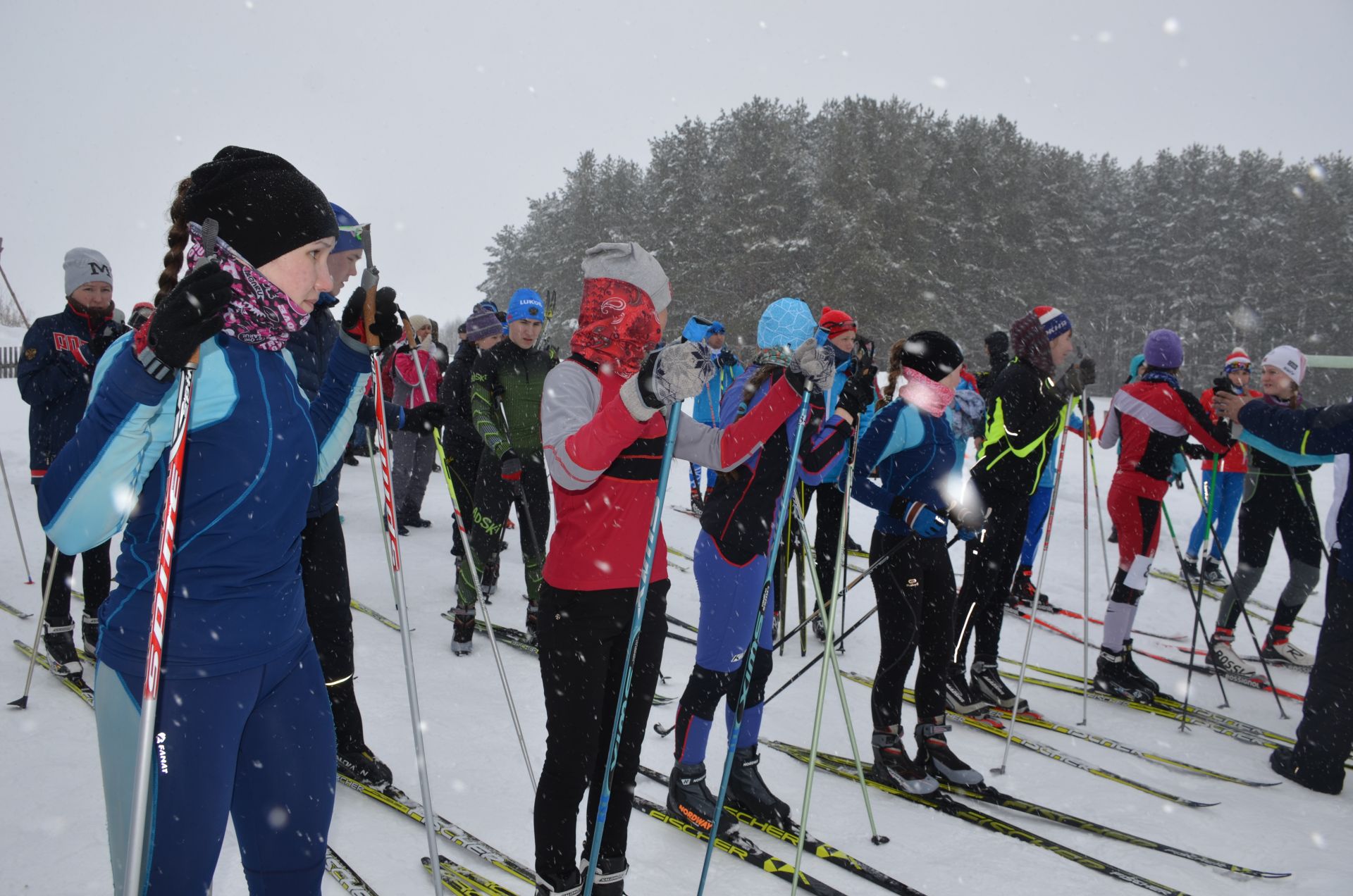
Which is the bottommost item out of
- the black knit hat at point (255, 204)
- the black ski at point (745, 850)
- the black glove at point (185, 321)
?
the black ski at point (745, 850)

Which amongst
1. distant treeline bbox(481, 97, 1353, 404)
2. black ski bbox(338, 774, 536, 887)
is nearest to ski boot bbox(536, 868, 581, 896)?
black ski bbox(338, 774, 536, 887)

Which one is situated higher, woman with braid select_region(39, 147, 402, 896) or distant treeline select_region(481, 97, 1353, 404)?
distant treeline select_region(481, 97, 1353, 404)

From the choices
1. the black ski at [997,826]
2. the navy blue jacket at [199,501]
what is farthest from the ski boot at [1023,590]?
the navy blue jacket at [199,501]

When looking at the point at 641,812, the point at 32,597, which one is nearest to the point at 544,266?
the point at 32,597

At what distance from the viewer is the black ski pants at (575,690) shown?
252 cm

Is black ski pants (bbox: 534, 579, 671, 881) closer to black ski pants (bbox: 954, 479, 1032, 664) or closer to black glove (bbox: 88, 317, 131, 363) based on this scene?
black ski pants (bbox: 954, 479, 1032, 664)

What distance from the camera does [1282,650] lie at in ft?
22.2

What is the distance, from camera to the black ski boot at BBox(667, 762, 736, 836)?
3578 millimetres

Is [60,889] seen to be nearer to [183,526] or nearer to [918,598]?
[183,526]

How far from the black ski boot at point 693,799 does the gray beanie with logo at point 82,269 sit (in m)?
4.24

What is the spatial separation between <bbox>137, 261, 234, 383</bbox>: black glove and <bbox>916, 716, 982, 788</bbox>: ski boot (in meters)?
3.91

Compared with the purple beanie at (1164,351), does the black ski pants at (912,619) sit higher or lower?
lower

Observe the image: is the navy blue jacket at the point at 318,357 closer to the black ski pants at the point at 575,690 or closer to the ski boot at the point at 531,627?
the black ski pants at the point at 575,690

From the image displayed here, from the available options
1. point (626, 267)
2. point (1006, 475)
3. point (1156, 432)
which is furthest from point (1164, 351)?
point (626, 267)
